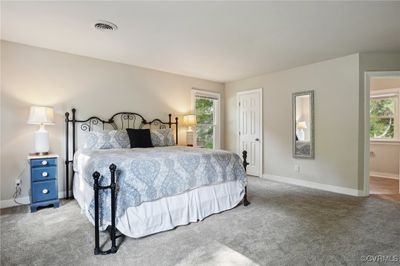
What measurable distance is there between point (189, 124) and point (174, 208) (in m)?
2.78

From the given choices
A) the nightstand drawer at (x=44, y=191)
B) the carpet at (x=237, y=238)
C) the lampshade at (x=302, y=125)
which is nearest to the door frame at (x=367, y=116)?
the carpet at (x=237, y=238)

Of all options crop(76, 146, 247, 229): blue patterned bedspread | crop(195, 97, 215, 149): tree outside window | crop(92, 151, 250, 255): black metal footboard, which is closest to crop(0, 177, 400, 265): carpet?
crop(92, 151, 250, 255): black metal footboard

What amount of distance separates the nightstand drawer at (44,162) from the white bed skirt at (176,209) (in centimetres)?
84

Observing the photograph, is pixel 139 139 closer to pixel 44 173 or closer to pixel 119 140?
pixel 119 140

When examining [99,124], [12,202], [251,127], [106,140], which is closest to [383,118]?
[251,127]

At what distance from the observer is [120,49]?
12.1 ft

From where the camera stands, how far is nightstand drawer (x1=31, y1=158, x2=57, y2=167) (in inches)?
124

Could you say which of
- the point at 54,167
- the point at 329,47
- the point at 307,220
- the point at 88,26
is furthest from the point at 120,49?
the point at 307,220

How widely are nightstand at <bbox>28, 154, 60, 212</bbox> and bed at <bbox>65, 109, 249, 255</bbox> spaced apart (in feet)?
1.83

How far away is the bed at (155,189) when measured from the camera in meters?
2.25

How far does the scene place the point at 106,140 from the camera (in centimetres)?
369

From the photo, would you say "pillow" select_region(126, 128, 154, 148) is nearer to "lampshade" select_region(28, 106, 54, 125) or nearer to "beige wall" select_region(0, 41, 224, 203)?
"beige wall" select_region(0, 41, 224, 203)

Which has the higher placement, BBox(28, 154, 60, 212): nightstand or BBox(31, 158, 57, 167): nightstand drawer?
BBox(31, 158, 57, 167): nightstand drawer

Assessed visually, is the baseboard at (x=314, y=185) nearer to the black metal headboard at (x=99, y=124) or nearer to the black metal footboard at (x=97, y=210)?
the black metal headboard at (x=99, y=124)
